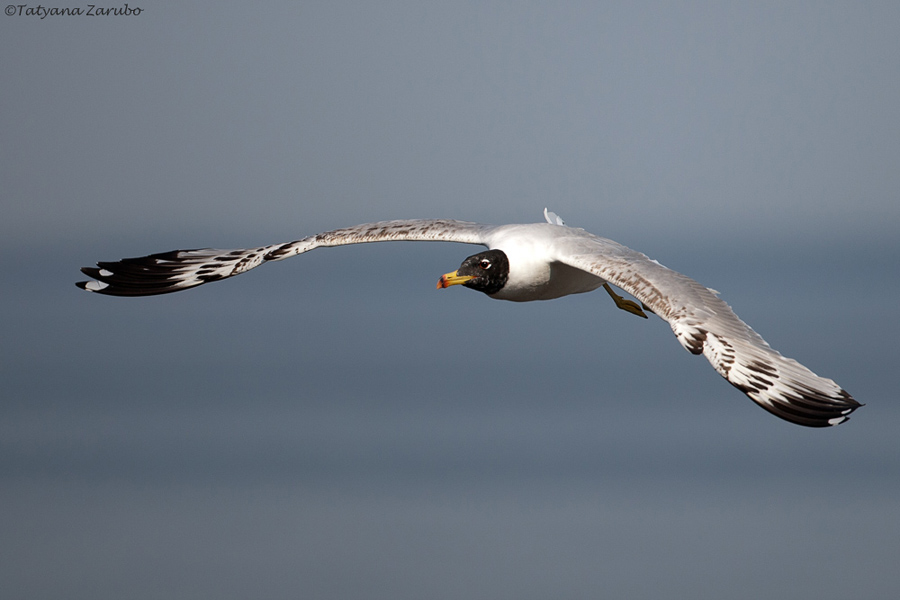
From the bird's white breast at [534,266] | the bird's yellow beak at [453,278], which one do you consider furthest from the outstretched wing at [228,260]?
the bird's yellow beak at [453,278]

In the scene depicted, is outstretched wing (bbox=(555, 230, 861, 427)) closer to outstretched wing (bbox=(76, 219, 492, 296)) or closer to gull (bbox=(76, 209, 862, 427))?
gull (bbox=(76, 209, 862, 427))

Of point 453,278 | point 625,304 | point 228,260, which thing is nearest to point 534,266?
point 453,278

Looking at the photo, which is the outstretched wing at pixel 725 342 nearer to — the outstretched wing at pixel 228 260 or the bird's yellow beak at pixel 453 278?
the bird's yellow beak at pixel 453 278

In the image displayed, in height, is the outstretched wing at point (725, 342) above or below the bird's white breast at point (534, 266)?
below

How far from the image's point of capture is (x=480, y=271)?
39.6 feet

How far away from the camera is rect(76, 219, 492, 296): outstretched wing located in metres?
13.1

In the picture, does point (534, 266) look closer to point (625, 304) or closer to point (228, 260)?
point (625, 304)

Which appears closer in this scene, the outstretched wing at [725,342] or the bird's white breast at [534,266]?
the outstretched wing at [725,342]

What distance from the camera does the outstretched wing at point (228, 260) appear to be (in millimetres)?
13109

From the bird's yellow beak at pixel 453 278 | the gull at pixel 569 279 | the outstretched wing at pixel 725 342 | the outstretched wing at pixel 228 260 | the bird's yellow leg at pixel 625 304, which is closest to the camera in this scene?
the outstretched wing at pixel 725 342

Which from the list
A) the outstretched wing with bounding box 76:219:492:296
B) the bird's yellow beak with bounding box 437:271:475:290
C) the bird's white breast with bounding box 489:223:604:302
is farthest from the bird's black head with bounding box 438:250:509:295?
the outstretched wing with bounding box 76:219:492:296

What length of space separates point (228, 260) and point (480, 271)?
159 inches

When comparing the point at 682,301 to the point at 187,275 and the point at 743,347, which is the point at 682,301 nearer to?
the point at 743,347

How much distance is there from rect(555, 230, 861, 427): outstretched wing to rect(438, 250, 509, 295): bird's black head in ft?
3.14
